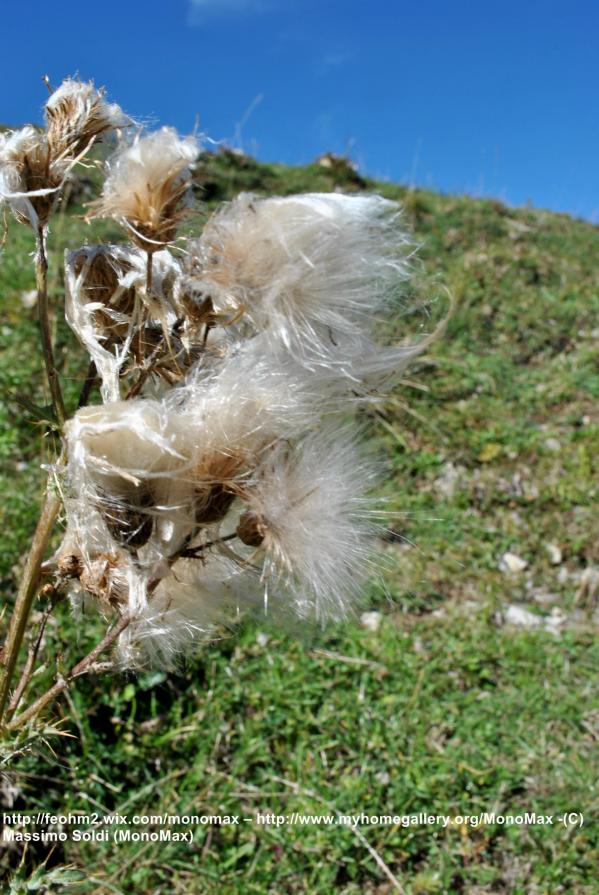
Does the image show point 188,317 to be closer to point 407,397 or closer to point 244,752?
point 244,752

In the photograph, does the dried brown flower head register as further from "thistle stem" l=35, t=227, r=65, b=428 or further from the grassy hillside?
the grassy hillside

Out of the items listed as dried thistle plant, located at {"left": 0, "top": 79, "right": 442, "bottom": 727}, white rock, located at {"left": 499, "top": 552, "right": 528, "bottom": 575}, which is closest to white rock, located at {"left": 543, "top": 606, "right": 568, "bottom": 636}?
white rock, located at {"left": 499, "top": 552, "right": 528, "bottom": 575}

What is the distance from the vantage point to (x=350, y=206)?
46.1 inches

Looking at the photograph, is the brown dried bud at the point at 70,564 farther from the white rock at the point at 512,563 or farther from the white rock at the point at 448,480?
the white rock at the point at 448,480

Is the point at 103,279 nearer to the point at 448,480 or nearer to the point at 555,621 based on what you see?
the point at 555,621

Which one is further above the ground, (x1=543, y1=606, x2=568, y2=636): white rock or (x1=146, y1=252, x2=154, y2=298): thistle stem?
(x1=146, y1=252, x2=154, y2=298): thistle stem

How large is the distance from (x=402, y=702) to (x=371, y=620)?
54 centimetres

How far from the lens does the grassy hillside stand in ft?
8.18

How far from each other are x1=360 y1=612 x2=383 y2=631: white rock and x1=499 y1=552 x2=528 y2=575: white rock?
80 cm

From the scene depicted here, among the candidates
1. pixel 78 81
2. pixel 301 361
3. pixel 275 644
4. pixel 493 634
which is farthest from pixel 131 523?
pixel 493 634

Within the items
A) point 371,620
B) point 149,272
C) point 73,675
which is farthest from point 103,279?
point 371,620

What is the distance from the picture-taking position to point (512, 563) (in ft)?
13.1

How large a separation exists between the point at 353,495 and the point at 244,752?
69.8 inches

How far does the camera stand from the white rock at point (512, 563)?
395 cm
